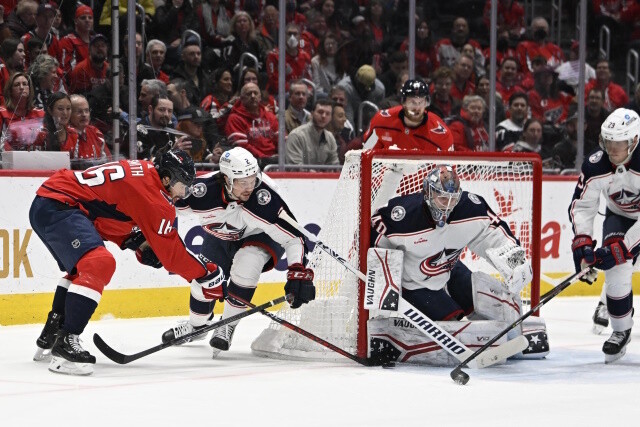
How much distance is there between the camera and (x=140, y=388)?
4.28 metres

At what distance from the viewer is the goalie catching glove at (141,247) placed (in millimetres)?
4984

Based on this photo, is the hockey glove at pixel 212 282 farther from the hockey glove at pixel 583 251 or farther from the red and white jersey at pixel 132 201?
the hockey glove at pixel 583 251

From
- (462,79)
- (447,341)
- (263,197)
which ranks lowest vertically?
(447,341)

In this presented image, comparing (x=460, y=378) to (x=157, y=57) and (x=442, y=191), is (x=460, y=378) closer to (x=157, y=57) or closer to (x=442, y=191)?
(x=442, y=191)

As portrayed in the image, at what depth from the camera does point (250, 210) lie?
5133 millimetres

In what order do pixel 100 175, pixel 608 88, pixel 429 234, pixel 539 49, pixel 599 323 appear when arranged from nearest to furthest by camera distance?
pixel 100 175 → pixel 429 234 → pixel 599 323 → pixel 539 49 → pixel 608 88

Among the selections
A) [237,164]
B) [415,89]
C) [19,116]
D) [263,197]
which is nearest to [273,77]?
[415,89]

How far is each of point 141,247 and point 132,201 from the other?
0.40 meters

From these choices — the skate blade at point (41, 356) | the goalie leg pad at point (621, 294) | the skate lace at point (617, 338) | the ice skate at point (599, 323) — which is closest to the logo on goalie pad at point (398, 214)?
the goalie leg pad at point (621, 294)

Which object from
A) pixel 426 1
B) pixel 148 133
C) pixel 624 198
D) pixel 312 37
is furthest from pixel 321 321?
pixel 426 1

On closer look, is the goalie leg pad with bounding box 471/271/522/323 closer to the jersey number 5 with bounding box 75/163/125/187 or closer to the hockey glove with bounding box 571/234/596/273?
the hockey glove with bounding box 571/234/596/273

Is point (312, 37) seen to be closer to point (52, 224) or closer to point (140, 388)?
point (52, 224)

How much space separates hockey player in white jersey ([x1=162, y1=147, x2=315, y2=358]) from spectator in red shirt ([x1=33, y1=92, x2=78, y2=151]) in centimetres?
141

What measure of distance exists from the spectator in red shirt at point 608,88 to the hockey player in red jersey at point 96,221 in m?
5.20
